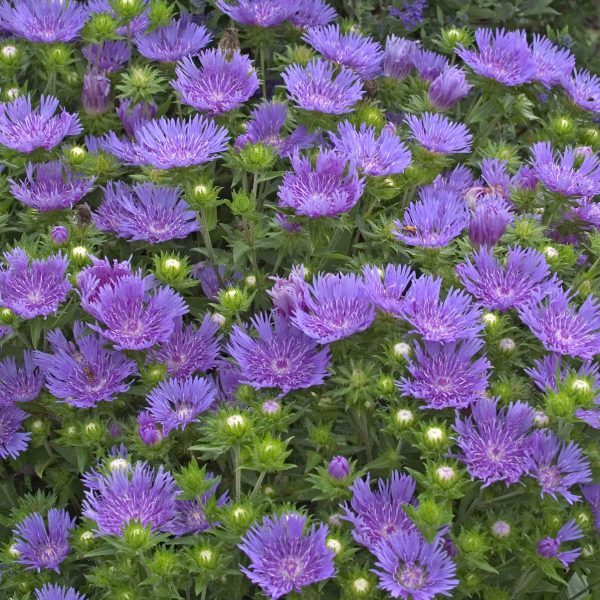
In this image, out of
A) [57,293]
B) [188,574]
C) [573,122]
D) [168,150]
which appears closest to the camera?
[188,574]

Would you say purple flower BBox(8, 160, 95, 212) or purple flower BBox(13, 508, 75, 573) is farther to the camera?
purple flower BBox(8, 160, 95, 212)

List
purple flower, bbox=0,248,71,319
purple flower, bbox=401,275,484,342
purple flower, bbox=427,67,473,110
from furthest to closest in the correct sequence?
purple flower, bbox=427,67,473,110 < purple flower, bbox=0,248,71,319 < purple flower, bbox=401,275,484,342

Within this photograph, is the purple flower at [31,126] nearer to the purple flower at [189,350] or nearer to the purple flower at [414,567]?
the purple flower at [189,350]

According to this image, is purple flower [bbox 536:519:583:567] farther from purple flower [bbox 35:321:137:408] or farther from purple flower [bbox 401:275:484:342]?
purple flower [bbox 35:321:137:408]

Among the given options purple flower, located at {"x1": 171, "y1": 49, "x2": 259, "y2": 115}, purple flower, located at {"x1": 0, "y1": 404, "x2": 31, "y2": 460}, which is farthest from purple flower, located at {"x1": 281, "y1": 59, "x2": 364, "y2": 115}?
purple flower, located at {"x1": 0, "y1": 404, "x2": 31, "y2": 460}

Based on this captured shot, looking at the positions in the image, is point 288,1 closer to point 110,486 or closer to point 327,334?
point 327,334

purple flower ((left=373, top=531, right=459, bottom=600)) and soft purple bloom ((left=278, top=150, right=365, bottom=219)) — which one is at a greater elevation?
soft purple bloom ((left=278, top=150, right=365, bottom=219))

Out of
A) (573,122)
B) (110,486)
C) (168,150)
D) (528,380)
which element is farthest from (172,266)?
(573,122)
